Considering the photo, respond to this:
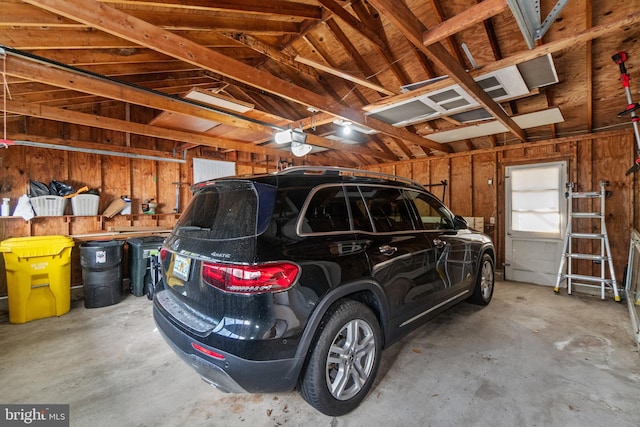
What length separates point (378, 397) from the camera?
6.65 ft

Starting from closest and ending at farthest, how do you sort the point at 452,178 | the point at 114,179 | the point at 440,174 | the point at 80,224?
the point at 80,224
the point at 114,179
the point at 452,178
the point at 440,174

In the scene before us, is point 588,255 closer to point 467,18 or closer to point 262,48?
point 467,18

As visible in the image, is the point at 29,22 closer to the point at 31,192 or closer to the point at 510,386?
the point at 31,192

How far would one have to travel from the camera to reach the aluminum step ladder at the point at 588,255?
4164 millimetres

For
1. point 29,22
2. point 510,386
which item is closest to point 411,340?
point 510,386

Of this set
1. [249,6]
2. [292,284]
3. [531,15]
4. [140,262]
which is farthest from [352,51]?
[140,262]

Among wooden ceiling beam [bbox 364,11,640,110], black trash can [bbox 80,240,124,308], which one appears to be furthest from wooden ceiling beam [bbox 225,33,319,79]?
black trash can [bbox 80,240,124,308]

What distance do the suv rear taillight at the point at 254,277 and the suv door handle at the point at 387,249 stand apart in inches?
32.8

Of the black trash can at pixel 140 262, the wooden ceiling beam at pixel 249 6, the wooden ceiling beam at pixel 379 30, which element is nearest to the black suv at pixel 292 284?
the wooden ceiling beam at pixel 249 6

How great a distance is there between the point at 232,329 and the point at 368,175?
178 centimetres

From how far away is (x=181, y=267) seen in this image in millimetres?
1821

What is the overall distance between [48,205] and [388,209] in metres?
4.94

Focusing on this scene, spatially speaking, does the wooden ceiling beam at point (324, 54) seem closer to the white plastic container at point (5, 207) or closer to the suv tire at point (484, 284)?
the suv tire at point (484, 284)

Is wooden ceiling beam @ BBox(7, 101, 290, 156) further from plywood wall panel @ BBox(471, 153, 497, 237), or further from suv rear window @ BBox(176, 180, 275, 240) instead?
plywood wall panel @ BBox(471, 153, 497, 237)
